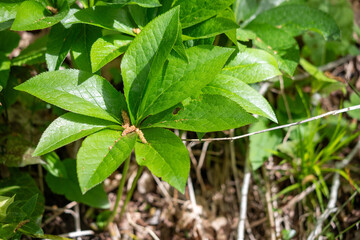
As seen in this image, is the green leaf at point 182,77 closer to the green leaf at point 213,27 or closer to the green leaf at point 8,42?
the green leaf at point 213,27

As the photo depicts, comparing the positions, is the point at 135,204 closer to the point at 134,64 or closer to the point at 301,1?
the point at 134,64

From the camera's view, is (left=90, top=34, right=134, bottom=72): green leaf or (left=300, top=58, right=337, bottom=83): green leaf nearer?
(left=90, top=34, right=134, bottom=72): green leaf

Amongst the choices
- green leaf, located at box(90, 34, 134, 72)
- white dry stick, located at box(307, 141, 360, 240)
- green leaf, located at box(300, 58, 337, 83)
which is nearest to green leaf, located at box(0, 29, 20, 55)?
green leaf, located at box(90, 34, 134, 72)

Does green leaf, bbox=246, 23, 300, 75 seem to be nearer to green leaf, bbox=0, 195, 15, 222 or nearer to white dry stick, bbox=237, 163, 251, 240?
white dry stick, bbox=237, 163, 251, 240

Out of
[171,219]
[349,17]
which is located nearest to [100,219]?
[171,219]

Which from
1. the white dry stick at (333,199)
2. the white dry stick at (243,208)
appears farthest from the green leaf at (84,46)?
the white dry stick at (333,199)
